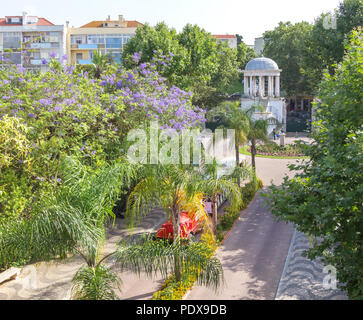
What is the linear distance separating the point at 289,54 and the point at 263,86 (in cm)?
1102

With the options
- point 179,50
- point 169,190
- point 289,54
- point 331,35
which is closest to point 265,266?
point 169,190

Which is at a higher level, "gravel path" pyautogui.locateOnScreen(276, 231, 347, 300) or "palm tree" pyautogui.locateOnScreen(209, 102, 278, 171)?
"palm tree" pyautogui.locateOnScreen(209, 102, 278, 171)

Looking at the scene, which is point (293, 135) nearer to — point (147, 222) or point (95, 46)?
point (95, 46)

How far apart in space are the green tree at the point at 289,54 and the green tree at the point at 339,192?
157 feet

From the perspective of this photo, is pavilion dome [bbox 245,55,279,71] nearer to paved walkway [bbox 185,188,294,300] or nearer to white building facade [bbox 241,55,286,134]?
white building facade [bbox 241,55,286,134]

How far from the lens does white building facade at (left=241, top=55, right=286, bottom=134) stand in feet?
155

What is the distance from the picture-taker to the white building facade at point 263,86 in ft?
155

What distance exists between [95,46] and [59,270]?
50586 millimetres

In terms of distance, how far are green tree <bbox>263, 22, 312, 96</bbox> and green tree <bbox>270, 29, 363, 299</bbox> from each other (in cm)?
4777

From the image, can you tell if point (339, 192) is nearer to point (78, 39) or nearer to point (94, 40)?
point (94, 40)

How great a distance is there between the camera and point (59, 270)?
14.0m

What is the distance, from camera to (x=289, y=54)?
56.9 m

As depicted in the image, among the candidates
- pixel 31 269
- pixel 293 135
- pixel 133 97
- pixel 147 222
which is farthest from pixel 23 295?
pixel 293 135

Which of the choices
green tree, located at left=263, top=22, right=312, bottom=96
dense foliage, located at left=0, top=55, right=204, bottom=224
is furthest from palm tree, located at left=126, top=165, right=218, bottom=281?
green tree, located at left=263, top=22, right=312, bottom=96
